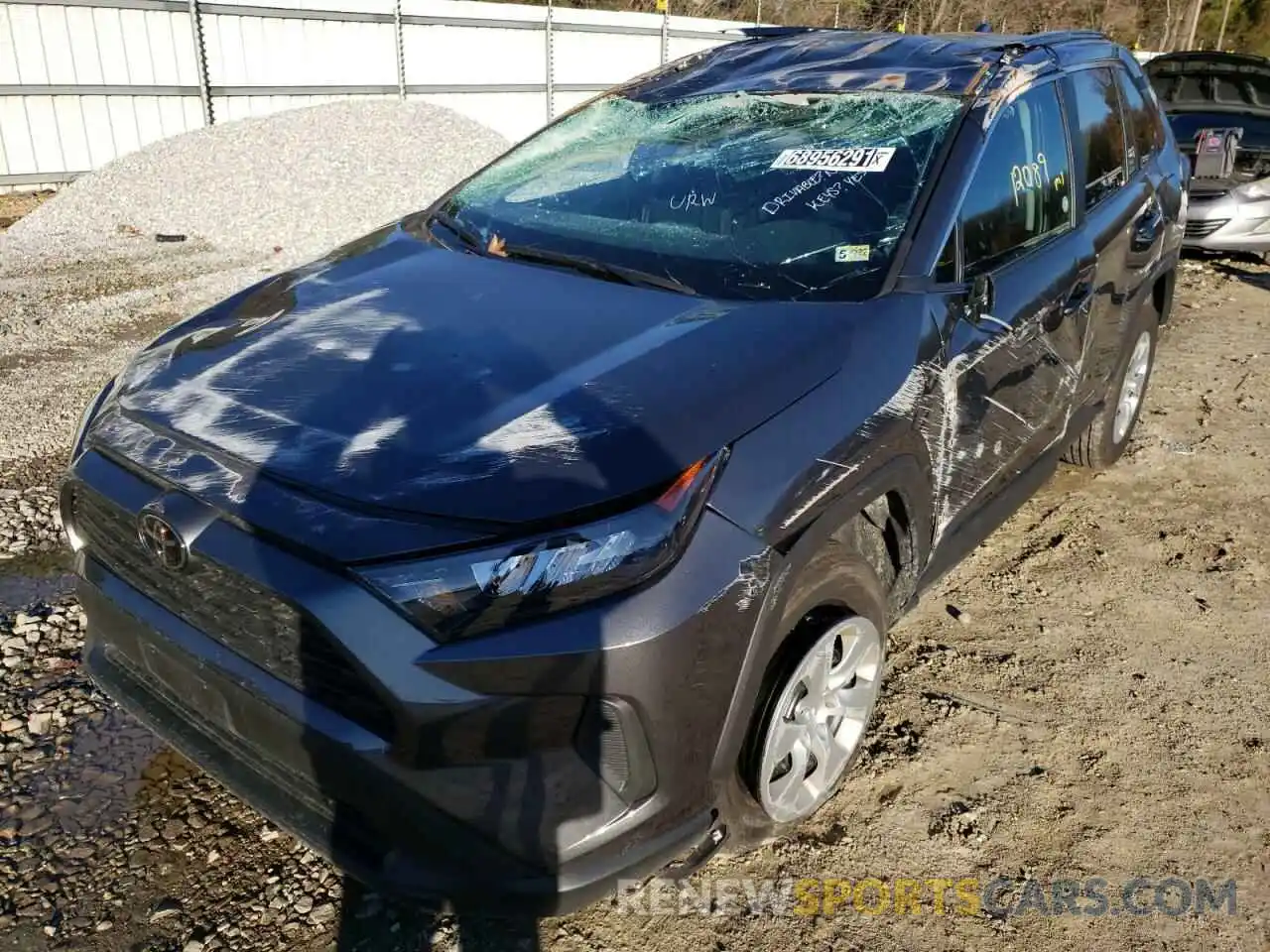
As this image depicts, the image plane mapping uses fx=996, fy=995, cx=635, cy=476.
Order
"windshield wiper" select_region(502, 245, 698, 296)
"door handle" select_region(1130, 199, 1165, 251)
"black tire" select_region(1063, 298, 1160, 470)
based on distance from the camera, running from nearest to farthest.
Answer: "windshield wiper" select_region(502, 245, 698, 296), "door handle" select_region(1130, 199, 1165, 251), "black tire" select_region(1063, 298, 1160, 470)

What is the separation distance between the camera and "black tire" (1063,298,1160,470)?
4.20m

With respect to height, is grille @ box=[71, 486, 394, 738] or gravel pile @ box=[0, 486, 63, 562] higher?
grille @ box=[71, 486, 394, 738]

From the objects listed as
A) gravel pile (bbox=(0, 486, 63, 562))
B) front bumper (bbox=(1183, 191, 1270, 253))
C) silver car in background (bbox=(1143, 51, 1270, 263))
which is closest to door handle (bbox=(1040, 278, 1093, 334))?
gravel pile (bbox=(0, 486, 63, 562))

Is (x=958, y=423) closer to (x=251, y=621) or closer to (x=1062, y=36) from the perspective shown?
(x=251, y=621)

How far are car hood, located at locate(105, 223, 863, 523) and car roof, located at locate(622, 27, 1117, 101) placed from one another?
1131 millimetres

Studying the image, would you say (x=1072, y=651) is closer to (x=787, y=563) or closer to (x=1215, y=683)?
(x=1215, y=683)

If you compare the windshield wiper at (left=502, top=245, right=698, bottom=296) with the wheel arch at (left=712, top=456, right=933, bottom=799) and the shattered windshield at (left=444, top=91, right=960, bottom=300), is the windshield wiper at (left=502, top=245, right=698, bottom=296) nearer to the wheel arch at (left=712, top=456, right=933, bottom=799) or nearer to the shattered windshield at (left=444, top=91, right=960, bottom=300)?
the shattered windshield at (left=444, top=91, right=960, bottom=300)

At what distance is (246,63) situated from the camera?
12.5 metres

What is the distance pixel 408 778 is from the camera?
1.81 metres

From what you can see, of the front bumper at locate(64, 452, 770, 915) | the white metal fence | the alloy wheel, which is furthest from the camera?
the white metal fence

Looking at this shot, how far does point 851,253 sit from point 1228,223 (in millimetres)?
6968

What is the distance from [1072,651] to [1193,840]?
88cm

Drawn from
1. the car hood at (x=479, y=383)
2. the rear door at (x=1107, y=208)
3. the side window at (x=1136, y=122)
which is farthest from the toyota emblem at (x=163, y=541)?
the side window at (x=1136, y=122)

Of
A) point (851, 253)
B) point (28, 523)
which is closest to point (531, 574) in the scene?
point (851, 253)
